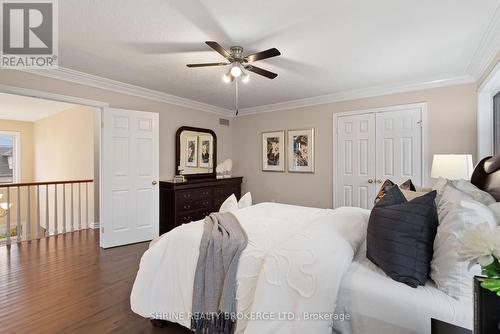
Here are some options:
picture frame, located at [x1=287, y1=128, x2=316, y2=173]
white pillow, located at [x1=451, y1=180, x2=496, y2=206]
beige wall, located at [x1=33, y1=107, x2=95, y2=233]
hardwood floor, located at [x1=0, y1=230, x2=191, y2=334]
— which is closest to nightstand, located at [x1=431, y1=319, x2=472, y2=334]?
white pillow, located at [x1=451, y1=180, x2=496, y2=206]

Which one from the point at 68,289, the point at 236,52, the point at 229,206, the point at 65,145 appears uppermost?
the point at 236,52

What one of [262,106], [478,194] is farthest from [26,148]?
[478,194]

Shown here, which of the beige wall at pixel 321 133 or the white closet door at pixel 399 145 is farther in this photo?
the white closet door at pixel 399 145

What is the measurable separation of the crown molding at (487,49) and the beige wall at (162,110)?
4168mm

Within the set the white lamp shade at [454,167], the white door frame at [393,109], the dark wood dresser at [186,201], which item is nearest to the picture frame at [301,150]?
the white door frame at [393,109]

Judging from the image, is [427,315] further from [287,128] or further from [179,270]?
[287,128]

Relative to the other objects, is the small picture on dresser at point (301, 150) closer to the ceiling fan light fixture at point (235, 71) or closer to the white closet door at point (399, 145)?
the white closet door at point (399, 145)

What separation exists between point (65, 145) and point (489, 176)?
7.21 meters

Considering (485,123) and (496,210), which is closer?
(496,210)

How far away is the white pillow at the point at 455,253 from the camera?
109 centimetres

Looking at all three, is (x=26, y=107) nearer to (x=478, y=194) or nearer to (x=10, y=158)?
(x=10, y=158)

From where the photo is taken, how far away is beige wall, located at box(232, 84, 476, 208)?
3242 millimetres

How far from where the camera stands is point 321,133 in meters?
4.39
